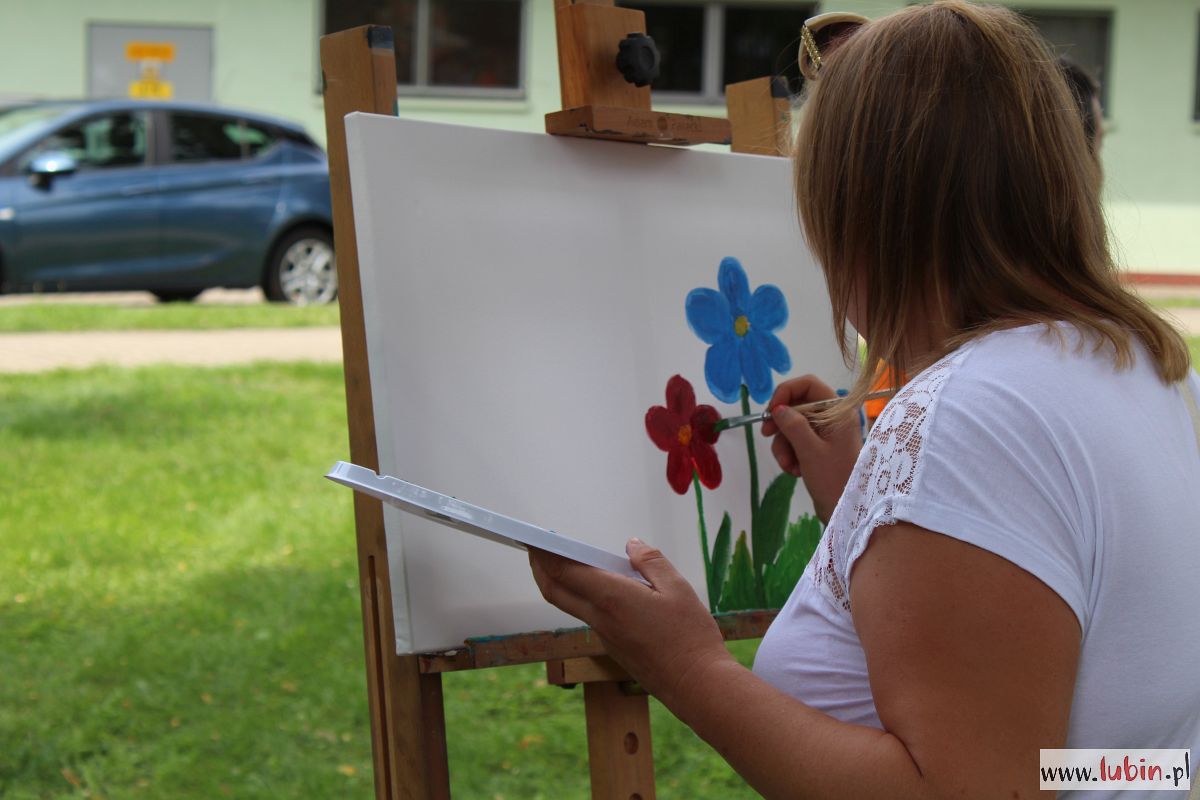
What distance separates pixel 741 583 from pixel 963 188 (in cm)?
89

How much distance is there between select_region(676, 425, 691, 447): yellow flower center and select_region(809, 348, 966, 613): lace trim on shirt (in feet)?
2.41

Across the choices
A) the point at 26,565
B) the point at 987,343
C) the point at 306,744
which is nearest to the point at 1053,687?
the point at 987,343

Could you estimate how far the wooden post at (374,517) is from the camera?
1.49 meters

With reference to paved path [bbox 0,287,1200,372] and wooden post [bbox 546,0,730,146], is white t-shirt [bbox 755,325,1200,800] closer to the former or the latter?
wooden post [bbox 546,0,730,146]

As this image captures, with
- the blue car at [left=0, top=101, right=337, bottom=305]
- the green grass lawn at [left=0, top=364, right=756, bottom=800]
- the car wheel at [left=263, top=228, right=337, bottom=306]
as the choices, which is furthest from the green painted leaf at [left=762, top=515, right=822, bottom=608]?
the car wheel at [left=263, top=228, right=337, bottom=306]

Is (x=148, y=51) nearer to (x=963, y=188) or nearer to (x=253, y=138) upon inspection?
(x=253, y=138)

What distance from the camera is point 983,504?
3.02ft

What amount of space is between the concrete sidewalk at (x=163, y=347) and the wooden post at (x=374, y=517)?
497 centimetres

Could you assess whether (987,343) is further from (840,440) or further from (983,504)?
(840,440)

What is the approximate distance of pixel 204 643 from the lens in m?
3.30

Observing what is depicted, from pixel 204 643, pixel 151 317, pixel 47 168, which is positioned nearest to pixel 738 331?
pixel 204 643

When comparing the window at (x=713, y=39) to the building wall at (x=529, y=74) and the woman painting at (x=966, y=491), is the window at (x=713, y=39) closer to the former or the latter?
the building wall at (x=529, y=74)

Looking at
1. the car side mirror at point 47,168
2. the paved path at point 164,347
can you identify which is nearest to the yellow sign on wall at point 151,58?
the car side mirror at point 47,168

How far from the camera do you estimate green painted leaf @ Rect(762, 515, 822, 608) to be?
1.84 meters
